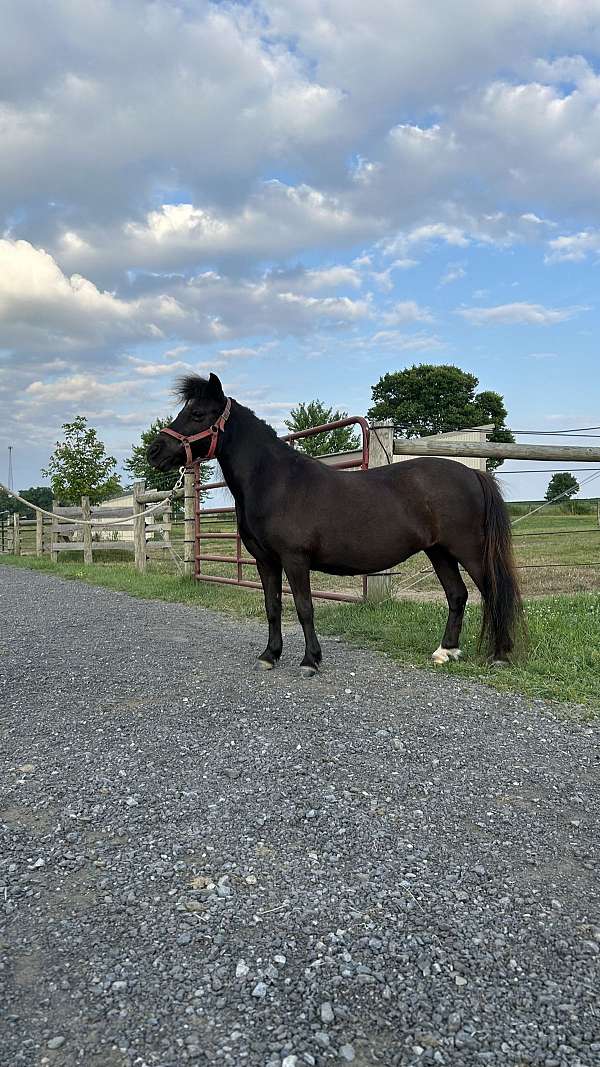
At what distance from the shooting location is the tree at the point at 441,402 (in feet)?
134

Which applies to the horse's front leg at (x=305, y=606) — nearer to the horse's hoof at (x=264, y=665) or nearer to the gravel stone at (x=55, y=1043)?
the horse's hoof at (x=264, y=665)

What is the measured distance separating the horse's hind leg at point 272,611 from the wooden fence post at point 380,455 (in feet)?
5.57

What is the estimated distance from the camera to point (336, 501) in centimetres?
443

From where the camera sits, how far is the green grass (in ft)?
12.8

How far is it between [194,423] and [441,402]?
38.7 metres

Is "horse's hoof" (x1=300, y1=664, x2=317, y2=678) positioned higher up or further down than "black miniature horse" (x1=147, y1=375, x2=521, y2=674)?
further down

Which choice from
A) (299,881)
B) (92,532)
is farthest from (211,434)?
(92,532)

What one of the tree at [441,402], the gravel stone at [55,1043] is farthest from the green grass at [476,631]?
the tree at [441,402]

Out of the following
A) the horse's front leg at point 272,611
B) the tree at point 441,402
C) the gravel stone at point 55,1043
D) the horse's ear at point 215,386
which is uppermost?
the tree at point 441,402

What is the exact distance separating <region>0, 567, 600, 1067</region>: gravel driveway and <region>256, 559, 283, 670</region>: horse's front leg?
80 centimetres

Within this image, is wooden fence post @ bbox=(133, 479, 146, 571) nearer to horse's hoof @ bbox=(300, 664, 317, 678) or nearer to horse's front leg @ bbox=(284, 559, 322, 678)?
horse's front leg @ bbox=(284, 559, 322, 678)

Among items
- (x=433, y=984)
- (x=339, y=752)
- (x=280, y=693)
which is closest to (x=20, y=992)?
(x=433, y=984)

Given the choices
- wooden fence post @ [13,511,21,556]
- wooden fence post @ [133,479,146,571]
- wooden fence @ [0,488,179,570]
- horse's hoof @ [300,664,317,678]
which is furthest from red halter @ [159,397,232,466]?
wooden fence post @ [13,511,21,556]

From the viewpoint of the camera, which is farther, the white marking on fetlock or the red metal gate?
the red metal gate
